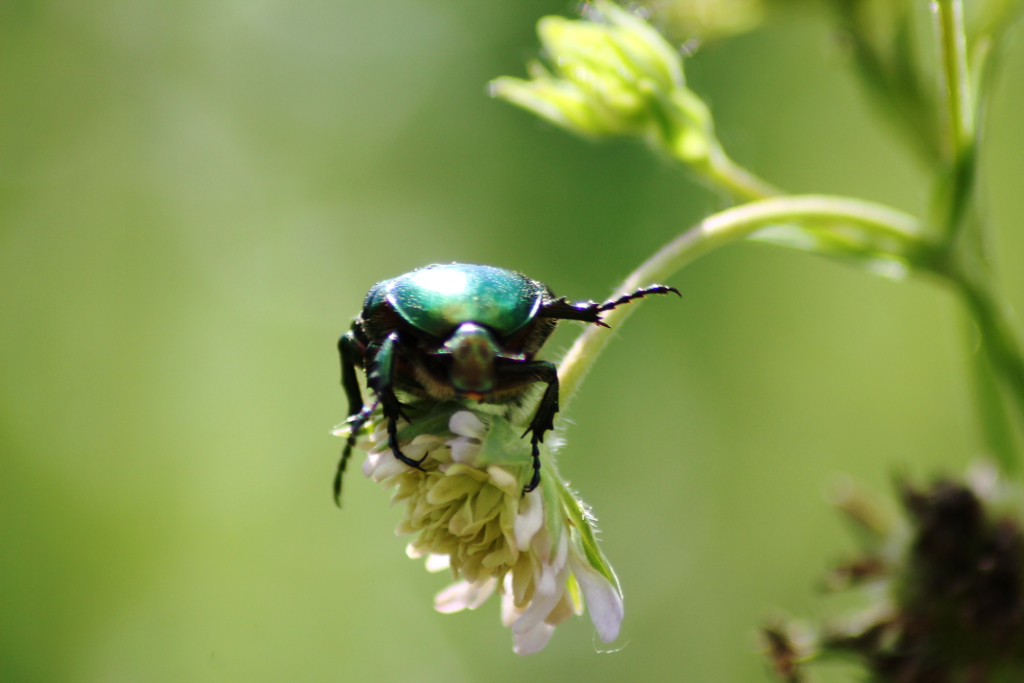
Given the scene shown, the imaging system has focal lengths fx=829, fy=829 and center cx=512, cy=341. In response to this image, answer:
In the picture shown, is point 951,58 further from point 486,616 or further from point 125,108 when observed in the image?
point 125,108

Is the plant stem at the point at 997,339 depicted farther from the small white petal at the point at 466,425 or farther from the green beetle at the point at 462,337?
the small white petal at the point at 466,425

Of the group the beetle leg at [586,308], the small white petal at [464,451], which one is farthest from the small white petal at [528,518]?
the beetle leg at [586,308]

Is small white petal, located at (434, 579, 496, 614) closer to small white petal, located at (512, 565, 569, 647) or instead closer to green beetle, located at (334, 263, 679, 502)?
small white petal, located at (512, 565, 569, 647)

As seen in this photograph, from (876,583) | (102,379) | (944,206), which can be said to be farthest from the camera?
(102,379)

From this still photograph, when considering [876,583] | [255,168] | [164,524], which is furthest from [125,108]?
[876,583]

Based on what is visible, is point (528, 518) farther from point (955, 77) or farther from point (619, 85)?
point (955, 77)

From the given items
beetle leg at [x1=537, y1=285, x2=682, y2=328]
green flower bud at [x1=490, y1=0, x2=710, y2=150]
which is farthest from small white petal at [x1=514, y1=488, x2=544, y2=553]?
green flower bud at [x1=490, y1=0, x2=710, y2=150]
